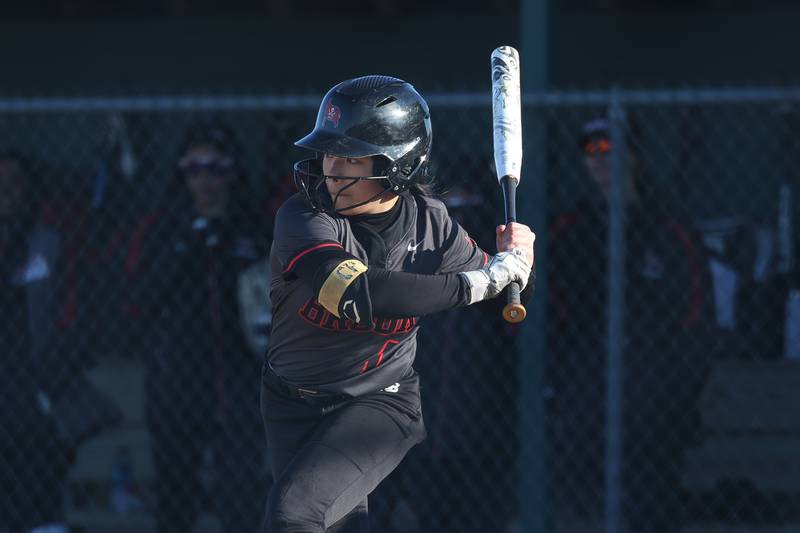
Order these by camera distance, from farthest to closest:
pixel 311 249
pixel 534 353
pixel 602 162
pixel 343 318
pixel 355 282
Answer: pixel 602 162, pixel 534 353, pixel 343 318, pixel 311 249, pixel 355 282

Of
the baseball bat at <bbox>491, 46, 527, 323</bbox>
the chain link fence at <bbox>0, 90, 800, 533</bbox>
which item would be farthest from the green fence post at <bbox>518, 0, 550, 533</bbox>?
the baseball bat at <bbox>491, 46, 527, 323</bbox>

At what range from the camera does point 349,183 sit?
3.43m

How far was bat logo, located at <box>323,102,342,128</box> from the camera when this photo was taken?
3.42 metres

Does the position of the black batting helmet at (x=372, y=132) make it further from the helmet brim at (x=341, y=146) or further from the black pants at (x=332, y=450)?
the black pants at (x=332, y=450)

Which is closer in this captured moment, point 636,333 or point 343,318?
point 343,318

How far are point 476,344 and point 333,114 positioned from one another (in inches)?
74.0

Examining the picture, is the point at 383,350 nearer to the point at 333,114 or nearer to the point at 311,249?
the point at 311,249

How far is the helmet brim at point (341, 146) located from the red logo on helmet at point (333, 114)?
0.11 feet

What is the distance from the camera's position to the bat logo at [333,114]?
11.2 ft

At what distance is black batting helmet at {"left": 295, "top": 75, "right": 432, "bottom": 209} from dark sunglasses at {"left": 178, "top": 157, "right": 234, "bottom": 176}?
1815 mm

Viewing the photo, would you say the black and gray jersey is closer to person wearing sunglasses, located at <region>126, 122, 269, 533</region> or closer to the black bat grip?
the black bat grip

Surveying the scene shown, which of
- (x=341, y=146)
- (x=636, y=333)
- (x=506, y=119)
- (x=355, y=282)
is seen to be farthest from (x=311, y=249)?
(x=636, y=333)

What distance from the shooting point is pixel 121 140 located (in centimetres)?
618

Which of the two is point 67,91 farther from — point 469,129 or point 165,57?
point 469,129
